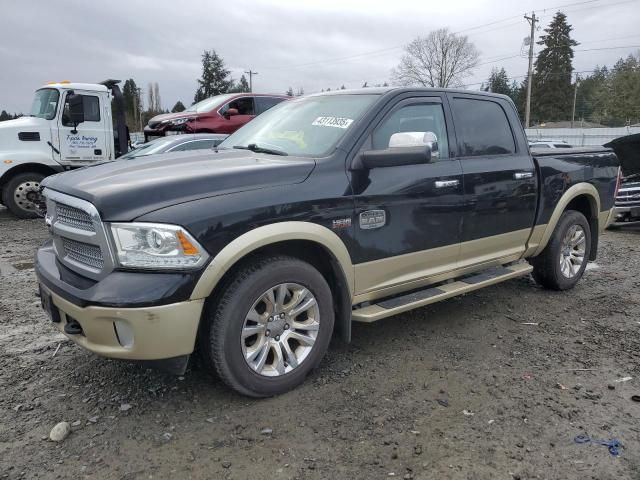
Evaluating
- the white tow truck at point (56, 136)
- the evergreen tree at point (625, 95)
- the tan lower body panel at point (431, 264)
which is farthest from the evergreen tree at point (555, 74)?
the tan lower body panel at point (431, 264)

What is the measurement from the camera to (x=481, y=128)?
14.3 ft

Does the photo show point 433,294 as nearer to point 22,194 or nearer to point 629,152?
point 629,152

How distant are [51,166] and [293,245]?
8551 millimetres

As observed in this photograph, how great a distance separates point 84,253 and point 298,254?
4.06 feet

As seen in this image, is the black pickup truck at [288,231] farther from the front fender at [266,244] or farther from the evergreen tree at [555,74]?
the evergreen tree at [555,74]

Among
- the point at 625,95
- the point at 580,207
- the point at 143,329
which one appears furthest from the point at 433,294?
the point at 625,95

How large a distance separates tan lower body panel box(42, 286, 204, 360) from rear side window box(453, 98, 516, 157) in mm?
2540

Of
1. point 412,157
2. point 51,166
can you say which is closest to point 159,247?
point 412,157

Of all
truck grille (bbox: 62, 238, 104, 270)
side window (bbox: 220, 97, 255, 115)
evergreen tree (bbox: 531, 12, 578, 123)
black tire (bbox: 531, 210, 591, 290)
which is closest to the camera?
truck grille (bbox: 62, 238, 104, 270)

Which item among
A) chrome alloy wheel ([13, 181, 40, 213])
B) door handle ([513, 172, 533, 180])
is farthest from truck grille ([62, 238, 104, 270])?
chrome alloy wheel ([13, 181, 40, 213])

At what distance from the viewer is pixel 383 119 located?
3615mm

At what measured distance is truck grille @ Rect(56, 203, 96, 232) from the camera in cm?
283

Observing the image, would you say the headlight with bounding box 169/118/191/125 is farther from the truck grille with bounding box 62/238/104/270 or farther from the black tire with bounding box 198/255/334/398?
the black tire with bounding box 198/255/334/398

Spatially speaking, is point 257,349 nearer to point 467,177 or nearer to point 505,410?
point 505,410
